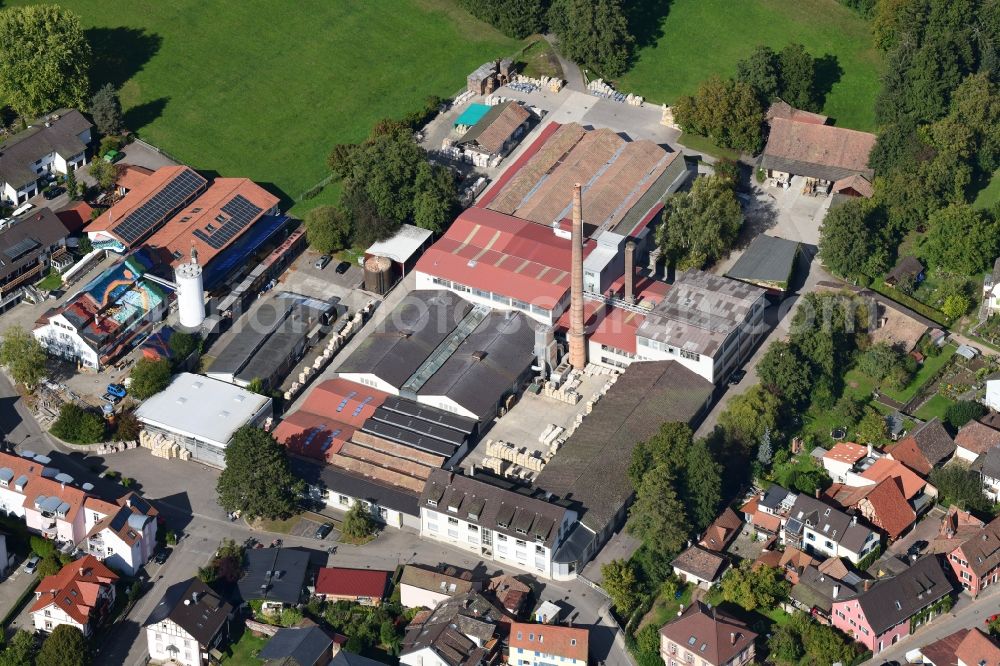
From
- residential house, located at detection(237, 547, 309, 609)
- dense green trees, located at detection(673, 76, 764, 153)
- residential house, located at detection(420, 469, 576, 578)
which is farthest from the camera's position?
dense green trees, located at detection(673, 76, 764, 153)

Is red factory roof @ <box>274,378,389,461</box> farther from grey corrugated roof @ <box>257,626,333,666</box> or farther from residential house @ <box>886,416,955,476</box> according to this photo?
residential house @ <box>886,416,955,476</box>

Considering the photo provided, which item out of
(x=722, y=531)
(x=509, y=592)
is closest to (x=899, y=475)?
(x=722, y=531)

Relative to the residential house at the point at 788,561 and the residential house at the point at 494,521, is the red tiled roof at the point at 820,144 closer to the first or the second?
the residential house at the point at 788,561

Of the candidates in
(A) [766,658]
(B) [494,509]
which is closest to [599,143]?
(B) [494,509]

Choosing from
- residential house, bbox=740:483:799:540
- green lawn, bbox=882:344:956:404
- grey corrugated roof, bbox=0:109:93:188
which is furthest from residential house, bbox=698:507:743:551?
grey corrugated roof, bbox=0:109:93:188

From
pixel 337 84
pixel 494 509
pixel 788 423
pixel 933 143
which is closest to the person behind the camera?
pixel 494 509

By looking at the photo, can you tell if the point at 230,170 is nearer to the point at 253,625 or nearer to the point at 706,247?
the point at 706,247
